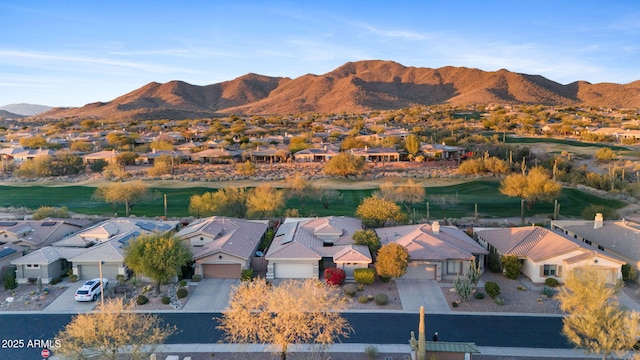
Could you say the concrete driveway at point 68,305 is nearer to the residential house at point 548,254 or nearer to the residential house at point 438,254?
the residential house at point 438,254

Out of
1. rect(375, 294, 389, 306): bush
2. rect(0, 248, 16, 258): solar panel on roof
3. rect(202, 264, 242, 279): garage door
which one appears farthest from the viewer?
rect(0, 248, 16, 258): solar panel on roof

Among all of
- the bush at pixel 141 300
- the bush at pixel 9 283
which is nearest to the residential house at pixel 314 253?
the bush at pixel 141 300

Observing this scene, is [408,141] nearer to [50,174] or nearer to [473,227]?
[473,227]

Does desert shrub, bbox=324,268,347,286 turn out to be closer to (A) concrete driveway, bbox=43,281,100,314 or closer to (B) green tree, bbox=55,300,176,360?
(B) green tree, bbox=55,300,176,360

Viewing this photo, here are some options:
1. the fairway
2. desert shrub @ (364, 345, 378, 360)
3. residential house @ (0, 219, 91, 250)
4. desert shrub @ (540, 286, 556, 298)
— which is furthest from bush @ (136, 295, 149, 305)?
desert shrub @ (540, 286, 556, 298)

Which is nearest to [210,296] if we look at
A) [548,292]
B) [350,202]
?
[548,292]

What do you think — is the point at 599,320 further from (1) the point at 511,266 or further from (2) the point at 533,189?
(2) the point at 533,189
